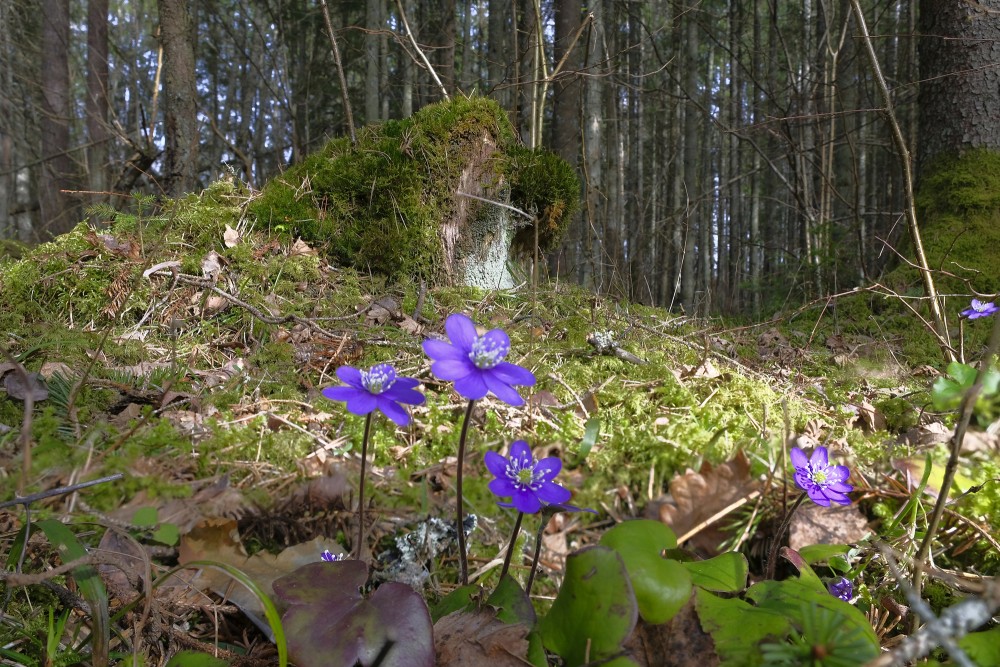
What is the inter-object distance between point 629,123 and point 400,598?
66.0ft

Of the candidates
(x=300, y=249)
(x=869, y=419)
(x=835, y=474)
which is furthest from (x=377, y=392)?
(x=300, y=249)

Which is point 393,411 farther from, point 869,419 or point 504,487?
point 869,419

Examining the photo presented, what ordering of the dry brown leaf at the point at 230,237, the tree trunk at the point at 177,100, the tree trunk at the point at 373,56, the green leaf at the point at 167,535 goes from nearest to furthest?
the green leaf at the point at 167,535, the dry brown leaf at the point at 230,237, the tree trunk at the point at 177,100, the tree trunk at the point at 373,56

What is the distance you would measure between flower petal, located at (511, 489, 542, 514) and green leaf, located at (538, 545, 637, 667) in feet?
0.40

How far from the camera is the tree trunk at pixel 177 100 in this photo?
5070 millimetres

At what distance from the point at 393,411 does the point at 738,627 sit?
0.60m

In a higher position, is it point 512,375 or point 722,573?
point 512,375

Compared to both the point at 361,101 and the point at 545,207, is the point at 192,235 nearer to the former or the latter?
the point at 545,207

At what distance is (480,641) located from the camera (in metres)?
0.84

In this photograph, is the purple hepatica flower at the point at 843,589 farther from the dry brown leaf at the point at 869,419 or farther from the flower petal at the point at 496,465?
the dry brown leaf at the point at 869,419

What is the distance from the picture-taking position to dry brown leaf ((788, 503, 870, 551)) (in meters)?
1.29

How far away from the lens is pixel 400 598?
846mm

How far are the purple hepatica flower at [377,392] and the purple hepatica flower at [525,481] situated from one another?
0.17 meters

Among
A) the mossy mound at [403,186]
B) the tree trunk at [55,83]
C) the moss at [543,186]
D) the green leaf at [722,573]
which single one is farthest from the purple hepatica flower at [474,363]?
the tree trunk at [55,83]
